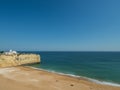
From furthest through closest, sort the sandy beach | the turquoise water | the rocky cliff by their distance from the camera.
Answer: the rocky cliff < the turquoise water < the sandy beach

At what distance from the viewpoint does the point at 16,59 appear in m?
45.2

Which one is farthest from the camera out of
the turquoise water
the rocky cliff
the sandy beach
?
the rocky cliff

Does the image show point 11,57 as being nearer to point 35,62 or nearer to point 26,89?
point 35,62

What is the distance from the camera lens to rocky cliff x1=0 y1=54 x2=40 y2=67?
39.5 meters

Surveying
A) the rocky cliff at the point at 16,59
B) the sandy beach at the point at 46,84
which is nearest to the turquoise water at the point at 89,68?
the rocky cliff at the point at 16,59

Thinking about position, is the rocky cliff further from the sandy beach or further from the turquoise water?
the sandy beach

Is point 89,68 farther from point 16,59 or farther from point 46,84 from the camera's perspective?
point 46,84

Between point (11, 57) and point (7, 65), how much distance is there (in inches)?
139

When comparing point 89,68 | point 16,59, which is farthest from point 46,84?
point 16,59

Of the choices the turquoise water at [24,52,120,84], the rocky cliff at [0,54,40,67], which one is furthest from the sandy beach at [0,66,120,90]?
the rocky cliff at [0,54,40,67]

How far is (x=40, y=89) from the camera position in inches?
631

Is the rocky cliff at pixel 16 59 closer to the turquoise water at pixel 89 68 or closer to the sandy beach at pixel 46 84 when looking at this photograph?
the turquoise water at pixel 89 68

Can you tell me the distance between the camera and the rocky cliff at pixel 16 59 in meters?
39.5

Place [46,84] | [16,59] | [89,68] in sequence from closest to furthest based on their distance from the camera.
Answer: [46,84] < [89,68] < [16,59]
